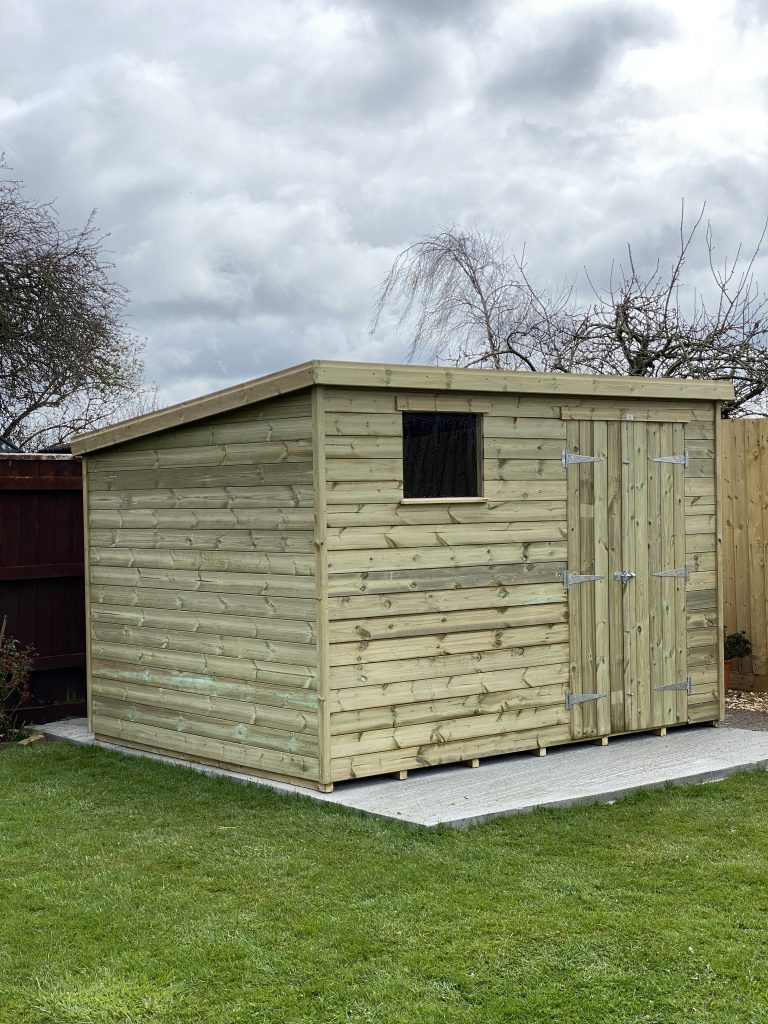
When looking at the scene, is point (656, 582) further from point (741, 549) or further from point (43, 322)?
point (43, 322)

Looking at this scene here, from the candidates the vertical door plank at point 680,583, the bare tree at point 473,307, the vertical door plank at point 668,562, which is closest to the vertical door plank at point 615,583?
the vertical door plank at point 668,562

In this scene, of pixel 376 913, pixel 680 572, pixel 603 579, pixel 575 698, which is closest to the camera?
pixel 376 913

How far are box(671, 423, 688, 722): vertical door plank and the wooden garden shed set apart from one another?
0.05ft

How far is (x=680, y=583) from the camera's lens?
313 inches

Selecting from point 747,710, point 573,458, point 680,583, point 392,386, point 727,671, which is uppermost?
point 392,386

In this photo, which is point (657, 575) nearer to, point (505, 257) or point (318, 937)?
point (318, 937)

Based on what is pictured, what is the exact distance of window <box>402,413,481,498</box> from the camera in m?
6.65

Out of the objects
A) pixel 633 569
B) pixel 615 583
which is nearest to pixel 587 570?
pixel 615 583

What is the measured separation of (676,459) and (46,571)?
4799 mm

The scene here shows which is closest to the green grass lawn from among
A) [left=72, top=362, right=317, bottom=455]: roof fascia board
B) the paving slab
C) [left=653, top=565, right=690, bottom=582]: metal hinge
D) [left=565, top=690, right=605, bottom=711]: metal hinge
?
the paving slab

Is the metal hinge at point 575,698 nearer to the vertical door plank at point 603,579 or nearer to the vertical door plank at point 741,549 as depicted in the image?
the vertical door plank at point 603,579

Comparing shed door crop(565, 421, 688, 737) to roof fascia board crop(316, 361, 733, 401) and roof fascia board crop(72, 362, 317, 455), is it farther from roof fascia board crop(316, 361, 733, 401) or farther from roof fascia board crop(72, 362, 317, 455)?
roof fascia board crop(72, 362, 317, 455)

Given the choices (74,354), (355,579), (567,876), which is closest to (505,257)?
(74,354)

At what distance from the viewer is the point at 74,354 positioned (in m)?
15.6
